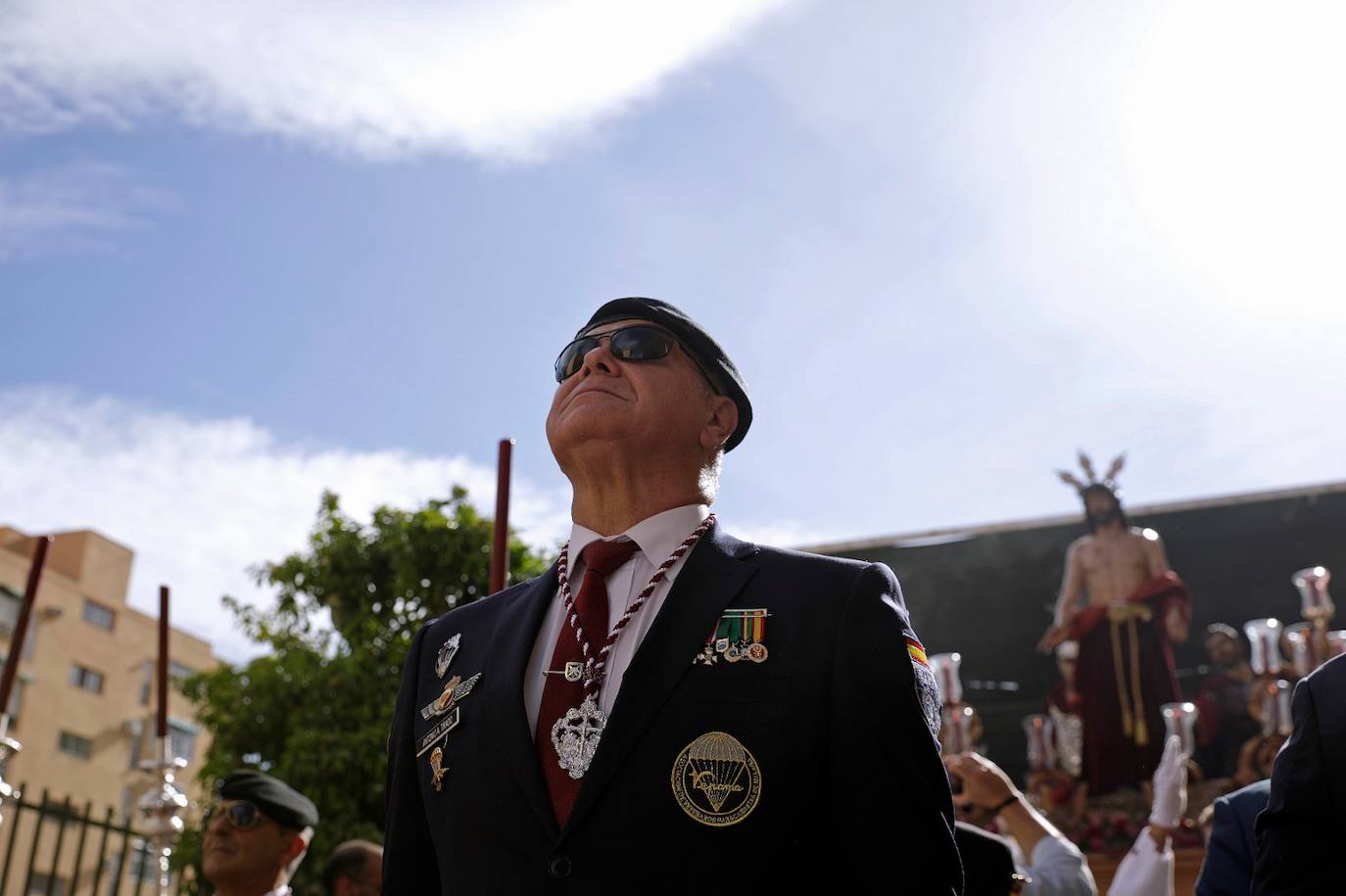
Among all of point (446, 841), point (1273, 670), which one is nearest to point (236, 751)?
point (1273, 670)

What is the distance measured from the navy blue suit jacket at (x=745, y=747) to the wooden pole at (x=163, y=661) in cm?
266

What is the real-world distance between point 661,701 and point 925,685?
0.40 meters

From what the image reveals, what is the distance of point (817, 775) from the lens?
1.92 metres

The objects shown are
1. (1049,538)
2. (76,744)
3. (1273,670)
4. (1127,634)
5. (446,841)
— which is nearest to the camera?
(446,841)

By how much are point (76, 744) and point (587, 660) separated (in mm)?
31078

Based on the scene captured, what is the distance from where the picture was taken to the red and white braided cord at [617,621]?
2096 mm

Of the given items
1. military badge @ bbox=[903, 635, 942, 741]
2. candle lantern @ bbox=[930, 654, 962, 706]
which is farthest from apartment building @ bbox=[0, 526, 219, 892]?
military badge @ bbox=[903, 635, 942, 741]

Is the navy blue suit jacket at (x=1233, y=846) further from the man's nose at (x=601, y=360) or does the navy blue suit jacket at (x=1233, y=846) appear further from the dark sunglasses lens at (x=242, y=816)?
the dark sunglasses lens at (x=242, y=816)

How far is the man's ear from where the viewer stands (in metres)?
2.40

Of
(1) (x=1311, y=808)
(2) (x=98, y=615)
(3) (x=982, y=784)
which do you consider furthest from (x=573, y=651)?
(2) (x=98, y=615)

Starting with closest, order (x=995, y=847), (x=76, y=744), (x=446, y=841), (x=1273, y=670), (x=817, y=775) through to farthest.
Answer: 1. (x=817, y=775)
2. (x=446, y=841)
3. (x=995, y=847)
4. (x=1273, y=670)
5. (x=76, y=744)

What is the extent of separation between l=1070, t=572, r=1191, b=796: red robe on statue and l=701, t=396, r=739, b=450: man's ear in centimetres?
1099

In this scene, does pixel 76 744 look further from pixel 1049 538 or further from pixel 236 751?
pixel 1049 538

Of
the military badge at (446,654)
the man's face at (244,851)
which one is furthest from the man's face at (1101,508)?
the military badge at (446,654)
